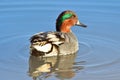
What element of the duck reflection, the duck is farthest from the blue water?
the duck

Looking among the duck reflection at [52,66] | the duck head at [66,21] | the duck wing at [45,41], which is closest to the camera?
the duck reflection at [52,66]

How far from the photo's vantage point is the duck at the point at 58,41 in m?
8.62

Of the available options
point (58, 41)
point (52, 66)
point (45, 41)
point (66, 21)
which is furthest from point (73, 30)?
point (52, 66)

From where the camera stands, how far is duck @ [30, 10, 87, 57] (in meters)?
8.62

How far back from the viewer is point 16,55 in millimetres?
8812

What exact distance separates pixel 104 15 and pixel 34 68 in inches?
127

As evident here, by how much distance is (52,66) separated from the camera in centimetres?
845

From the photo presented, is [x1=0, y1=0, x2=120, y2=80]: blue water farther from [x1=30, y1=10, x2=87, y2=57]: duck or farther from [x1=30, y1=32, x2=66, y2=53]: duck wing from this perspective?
[x1=30, y1=32, x2=66, y2=53]: duck wing

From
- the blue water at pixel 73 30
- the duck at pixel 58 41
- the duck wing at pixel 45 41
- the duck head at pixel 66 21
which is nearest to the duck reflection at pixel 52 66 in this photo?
the blue water at pixel 73 30

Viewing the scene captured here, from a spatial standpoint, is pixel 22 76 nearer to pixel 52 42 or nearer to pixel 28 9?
pixel 52 42

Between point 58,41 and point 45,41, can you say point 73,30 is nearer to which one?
point 58,41

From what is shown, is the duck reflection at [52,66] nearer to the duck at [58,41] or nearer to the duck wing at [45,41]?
the duck at [58,41]

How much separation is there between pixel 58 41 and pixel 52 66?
586mm

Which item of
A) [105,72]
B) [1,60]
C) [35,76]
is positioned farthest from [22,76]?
[105,72]
